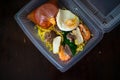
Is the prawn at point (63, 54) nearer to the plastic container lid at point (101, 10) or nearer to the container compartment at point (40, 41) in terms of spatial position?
the container compartment at point (40, 41)

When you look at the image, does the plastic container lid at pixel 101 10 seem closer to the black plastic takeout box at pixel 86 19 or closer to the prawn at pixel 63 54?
the black plastic takeout box at pixel 86 19

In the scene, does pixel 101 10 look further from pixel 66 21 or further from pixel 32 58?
pixel 32 58

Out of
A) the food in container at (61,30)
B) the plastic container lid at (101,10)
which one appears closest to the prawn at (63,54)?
the food in container at (61,30)

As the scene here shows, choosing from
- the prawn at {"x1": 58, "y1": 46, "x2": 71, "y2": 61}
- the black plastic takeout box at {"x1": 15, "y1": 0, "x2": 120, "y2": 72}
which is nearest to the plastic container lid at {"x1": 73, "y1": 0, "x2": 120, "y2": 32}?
the black plastic takeout box at {"x1": 15, "y1": 0, "x2": 120, "y2": 72}

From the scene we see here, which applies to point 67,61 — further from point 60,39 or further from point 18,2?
point 18,2

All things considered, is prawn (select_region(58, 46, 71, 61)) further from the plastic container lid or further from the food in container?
the plastic container lid

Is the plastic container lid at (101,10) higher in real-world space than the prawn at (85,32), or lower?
higher
